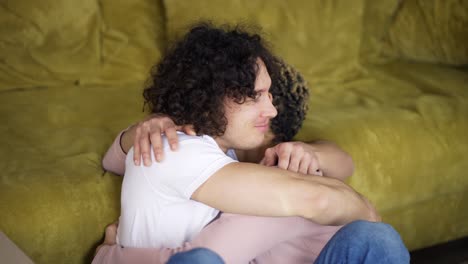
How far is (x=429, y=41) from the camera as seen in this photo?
94.5 inches

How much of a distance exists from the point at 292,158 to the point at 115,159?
424 millimetres

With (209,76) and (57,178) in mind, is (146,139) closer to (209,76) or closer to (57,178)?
(209,76)

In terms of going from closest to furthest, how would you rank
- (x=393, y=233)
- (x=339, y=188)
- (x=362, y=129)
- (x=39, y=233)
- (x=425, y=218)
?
(x=393, y=233), (x=339, y=188), (x=39, y=233), (x=362, y=129), (x=425, y=218)

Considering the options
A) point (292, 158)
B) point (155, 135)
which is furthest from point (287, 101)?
point (155, 135)

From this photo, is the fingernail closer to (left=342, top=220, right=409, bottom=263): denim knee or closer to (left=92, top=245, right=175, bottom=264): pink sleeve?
(left=92, top=245, right=175, bottom=264): pink sleeve

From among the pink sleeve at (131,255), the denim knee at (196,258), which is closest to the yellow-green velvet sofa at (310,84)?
the pink sleeve at (131,255)

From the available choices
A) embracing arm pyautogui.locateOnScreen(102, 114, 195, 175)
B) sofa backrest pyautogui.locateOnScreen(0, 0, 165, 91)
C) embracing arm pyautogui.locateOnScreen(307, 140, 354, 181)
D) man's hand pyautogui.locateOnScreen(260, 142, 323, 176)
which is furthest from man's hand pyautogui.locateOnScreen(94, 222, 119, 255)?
sofa backrest pyautogui.locateOnScreen(0, 0, 165, 91)

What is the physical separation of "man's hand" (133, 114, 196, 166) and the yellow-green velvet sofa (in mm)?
287

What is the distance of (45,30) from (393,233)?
1.30 meters

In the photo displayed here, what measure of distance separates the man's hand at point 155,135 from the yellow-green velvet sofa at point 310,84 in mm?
287

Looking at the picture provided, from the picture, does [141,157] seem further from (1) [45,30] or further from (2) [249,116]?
(1) [45,30]

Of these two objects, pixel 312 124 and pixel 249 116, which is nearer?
pixel 249 116

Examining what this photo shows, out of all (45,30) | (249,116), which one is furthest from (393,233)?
(45,30)

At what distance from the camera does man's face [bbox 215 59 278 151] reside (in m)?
1.26
